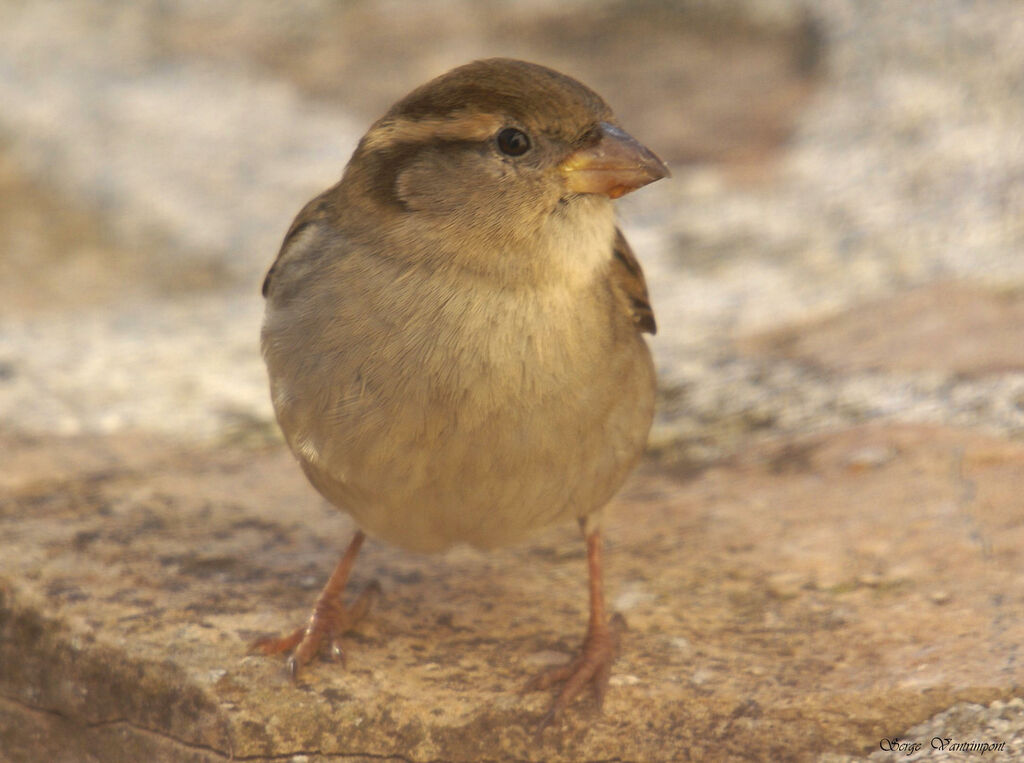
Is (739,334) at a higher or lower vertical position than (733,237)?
lower

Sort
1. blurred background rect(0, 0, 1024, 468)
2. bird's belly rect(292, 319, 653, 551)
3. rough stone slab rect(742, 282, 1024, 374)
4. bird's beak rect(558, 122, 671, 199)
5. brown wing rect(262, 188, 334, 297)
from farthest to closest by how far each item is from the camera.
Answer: blurred background rect(0, 0, 1024, 468) → rough stone slab rect(742, 282, 1024, 374) → brown wing rect(262, 188, 334, 297) → bird's beak rect(558, 122, 671, 199) → bird's belly rect(292, 319, 653, 551)

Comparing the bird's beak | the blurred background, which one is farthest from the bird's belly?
the blurred background

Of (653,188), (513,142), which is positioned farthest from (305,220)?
(653,188)

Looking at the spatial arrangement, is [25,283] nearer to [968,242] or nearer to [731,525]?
[731,525]

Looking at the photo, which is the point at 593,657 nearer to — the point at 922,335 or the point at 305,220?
the point at 305,220

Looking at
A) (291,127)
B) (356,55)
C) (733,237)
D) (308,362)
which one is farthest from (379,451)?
(356,55)

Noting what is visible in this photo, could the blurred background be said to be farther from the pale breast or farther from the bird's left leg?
the pale breast
